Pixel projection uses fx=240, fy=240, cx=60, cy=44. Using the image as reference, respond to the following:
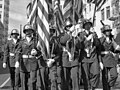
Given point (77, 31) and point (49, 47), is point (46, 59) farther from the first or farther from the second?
point (77, 31)

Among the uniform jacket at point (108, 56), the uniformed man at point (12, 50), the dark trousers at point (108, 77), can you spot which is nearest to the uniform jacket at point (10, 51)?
the uniformed man at point (12, 50)

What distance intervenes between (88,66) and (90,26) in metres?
1.20

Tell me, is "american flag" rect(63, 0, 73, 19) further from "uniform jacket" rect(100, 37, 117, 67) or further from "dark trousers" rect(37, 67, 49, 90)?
"dark trousers" rect(37, 67, 49, 90)

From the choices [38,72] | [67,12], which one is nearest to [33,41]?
[38,72]

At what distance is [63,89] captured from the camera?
25.3 ft

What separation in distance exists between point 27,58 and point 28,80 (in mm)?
631

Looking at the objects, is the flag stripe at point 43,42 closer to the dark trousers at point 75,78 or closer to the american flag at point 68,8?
the dark trousers at point 75,78

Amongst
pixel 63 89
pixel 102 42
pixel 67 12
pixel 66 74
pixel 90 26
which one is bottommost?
pixel 63 89

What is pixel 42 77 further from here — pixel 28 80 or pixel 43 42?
pixel 43 42

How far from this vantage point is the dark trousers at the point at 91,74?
6.88 m

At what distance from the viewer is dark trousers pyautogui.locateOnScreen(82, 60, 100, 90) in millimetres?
6882

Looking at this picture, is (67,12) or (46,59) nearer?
(46,59)

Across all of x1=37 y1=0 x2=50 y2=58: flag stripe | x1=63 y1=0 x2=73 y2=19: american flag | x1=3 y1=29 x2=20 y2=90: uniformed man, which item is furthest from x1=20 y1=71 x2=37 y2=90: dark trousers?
x1=63 y1=0 x2=73 y2=19: american flag

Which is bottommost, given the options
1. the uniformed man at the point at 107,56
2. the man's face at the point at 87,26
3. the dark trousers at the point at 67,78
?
the dark trousers at the point at 67,78
